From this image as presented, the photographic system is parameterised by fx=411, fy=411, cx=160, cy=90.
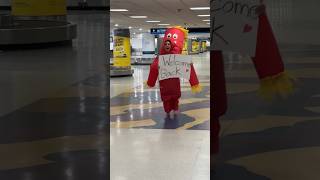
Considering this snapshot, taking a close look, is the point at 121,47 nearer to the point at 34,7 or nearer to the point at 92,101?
the point at 92,101

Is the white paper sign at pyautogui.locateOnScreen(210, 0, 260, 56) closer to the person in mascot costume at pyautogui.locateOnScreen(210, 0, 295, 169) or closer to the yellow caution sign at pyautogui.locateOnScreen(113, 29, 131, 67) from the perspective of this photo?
the person in mascot costume at pyautogui.locateOnScreen(210, 0, 295, 169)

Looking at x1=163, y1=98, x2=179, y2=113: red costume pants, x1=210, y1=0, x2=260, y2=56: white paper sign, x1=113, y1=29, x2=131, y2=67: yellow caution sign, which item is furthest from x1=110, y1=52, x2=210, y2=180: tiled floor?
x1=113, y1=29, x2=131, y2=67: yellow caution sign

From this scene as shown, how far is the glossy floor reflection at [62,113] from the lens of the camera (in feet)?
8.45

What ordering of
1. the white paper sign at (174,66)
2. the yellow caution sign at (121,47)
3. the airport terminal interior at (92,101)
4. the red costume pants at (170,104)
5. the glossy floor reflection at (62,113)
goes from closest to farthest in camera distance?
the airport terminal interior at (92,101), the glossy floor reflection at (62,113), the white paper sign at (174,66), the red costume pants at (170,104), the yellow caution sign at (121,47)

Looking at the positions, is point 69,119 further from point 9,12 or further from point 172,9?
point 172,9

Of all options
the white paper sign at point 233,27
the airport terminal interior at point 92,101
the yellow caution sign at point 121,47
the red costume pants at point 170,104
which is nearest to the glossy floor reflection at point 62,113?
the airport terminal interior at point 92,101

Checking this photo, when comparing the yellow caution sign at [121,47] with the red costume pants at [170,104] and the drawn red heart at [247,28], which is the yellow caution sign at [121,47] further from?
the drawn red heart at [247,28]

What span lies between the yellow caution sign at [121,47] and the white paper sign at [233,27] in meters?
21.0

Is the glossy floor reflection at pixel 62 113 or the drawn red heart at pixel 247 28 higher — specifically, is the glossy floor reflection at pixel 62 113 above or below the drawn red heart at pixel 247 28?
below

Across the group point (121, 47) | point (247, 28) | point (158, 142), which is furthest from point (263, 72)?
point (121, 47)

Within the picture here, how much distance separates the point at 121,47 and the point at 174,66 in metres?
15.2

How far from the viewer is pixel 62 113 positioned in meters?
3.53

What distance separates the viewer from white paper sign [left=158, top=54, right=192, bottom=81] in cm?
876

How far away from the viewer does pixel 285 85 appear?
236cm
